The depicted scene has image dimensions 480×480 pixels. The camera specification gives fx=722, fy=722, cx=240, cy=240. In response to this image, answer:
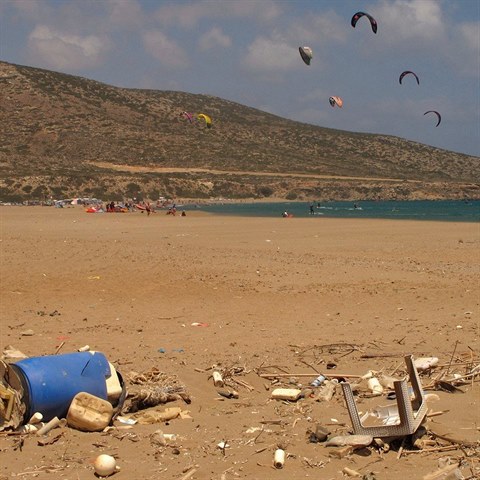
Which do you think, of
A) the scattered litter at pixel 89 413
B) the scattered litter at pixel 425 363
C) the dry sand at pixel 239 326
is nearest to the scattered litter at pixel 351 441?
the dry sand at pixel 239 326

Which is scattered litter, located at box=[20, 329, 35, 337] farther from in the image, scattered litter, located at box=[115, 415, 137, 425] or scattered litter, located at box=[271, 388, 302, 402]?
scattered litter, located at box=[271, 388, 302, 402]

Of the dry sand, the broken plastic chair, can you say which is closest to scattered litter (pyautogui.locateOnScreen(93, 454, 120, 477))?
the dry sand

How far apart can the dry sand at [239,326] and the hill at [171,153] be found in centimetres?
4538

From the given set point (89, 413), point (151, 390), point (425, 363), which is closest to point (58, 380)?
point (89, 413)

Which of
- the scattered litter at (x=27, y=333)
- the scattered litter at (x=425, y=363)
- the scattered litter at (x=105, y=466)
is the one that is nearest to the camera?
the scattered litter at (x=105, y=466)

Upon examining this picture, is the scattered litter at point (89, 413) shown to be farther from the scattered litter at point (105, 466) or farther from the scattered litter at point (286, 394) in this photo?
the scattered litter at point (286, 394)

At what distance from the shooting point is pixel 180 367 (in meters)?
7.62

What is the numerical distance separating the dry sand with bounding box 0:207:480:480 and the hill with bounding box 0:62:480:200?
45.4m

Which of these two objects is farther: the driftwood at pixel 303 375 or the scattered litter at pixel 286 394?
the driftwood at pixel 303 375

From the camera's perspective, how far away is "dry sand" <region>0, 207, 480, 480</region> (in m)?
5.13

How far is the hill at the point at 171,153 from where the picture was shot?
238 feet

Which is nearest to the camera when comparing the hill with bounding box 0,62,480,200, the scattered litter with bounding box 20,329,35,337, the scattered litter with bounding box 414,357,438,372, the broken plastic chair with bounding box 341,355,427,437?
the broken plastic chair with bounding box 341,355,427,437

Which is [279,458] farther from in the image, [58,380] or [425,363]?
[425,363]

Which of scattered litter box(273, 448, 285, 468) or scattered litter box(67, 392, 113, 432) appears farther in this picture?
scattered litter box(67, 392, 113, 432)
